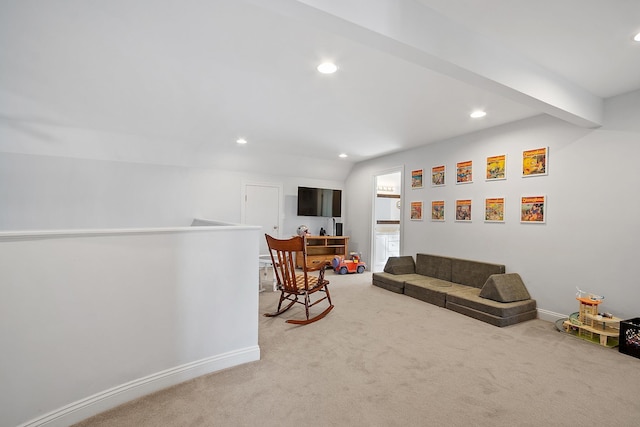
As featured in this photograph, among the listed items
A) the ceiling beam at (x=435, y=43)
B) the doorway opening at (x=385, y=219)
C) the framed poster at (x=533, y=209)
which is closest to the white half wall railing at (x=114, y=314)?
the ceiling beam at (x=435, y=43)

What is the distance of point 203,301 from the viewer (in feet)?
7.48

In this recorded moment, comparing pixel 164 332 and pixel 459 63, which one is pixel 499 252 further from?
pixel 164 332

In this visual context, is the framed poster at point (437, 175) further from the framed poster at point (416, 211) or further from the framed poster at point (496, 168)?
the framed poster at point (496, 168)

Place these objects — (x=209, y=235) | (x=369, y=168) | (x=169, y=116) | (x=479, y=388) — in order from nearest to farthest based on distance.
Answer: (x=479, y=388), (x=209, y=235), (x=169, y=116), (x=369, y=168)

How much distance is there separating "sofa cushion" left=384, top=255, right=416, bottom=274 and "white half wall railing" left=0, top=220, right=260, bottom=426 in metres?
3.25

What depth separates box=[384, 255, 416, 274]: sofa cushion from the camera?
5.22 meters

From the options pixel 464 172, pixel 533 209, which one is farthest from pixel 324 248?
pixel 533 209

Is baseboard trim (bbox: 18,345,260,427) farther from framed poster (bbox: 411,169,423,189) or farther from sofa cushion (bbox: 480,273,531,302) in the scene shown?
framed poster (bbox: 411,169,423,189)

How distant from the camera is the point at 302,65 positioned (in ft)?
8.38

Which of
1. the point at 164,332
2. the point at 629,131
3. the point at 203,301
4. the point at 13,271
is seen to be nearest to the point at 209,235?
the point at 203,301

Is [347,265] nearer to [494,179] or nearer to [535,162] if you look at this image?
[494,179]

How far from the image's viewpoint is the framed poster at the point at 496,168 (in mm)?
4139

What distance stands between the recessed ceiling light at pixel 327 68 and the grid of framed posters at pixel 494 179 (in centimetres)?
291

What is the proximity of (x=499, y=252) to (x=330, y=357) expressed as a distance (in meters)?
2.98
